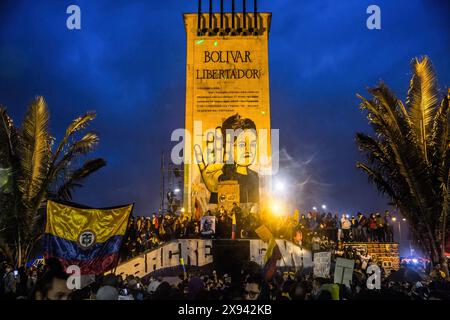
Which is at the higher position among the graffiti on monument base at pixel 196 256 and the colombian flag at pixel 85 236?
the colombian flag at pixel 85 236

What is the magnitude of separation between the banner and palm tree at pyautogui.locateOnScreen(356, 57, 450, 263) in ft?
11.8

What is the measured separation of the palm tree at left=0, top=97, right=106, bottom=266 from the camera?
13000 millimetres

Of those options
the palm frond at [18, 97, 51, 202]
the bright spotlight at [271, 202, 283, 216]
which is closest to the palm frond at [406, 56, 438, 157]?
the bright spotlight at [271, 202, 283, 216]

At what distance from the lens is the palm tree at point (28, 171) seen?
13000 millimetres

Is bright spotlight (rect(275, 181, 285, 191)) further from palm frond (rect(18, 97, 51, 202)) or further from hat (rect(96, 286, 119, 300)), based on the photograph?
hat (rect(96, 286, 119, 300))

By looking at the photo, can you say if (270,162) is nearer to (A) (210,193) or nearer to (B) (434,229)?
(A) (210,193)

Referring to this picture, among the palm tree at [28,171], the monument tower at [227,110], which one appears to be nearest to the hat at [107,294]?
the palm tree at [28,171]

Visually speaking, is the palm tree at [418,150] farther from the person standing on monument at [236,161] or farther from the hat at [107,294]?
the person standing on monument at [236,161]

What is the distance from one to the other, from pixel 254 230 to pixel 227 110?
1126 cm

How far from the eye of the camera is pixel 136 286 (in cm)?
1080

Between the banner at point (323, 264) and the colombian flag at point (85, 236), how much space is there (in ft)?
22.2

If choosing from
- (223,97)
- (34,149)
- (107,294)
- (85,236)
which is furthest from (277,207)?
(107,294)

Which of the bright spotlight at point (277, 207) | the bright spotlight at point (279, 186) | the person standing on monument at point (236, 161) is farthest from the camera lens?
the bright spotlight at point (279, 186)
